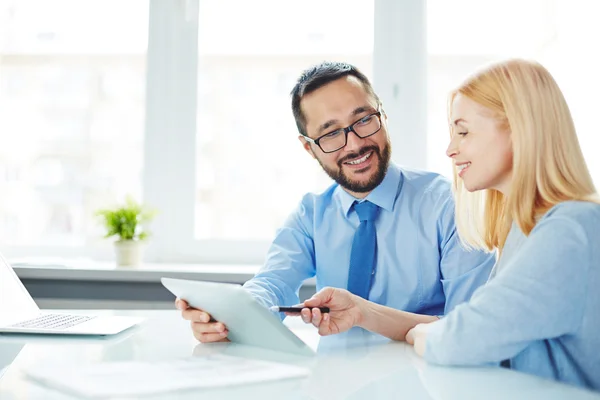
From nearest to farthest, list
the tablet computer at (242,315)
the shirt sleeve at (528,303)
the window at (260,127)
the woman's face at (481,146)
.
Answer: the shirt sleeve at (528,303) < the tablet computer at (242,315) < the woman's face at (481,146) < the window at (260,127)

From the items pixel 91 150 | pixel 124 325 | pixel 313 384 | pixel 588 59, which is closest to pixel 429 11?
pixel 588 59

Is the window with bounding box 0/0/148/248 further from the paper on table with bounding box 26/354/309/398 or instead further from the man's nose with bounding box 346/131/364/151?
the paper on table with bounding box 26/354/309/398

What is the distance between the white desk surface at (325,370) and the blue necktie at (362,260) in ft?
0.96

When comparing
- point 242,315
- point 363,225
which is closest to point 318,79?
point 363,225

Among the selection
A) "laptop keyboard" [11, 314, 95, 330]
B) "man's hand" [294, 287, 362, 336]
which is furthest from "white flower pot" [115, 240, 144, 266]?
"man's hand" [294, 287, 362, 336]

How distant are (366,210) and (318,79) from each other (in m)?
0.44

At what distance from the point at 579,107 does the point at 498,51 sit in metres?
0.55

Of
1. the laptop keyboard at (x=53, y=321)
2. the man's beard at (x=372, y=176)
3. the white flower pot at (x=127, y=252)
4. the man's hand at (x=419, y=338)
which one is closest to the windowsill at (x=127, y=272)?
the white flower pot at (x=127, y=252)

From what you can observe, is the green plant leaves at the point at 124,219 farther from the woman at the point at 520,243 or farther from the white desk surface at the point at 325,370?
the woman at the point at 520,243

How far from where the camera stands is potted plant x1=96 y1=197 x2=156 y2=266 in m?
2.47

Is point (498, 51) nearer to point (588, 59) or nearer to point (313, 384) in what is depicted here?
point (588, 59)

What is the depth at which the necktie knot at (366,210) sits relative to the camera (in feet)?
5.69

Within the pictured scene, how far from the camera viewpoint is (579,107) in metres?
2.23

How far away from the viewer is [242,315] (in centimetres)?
110
